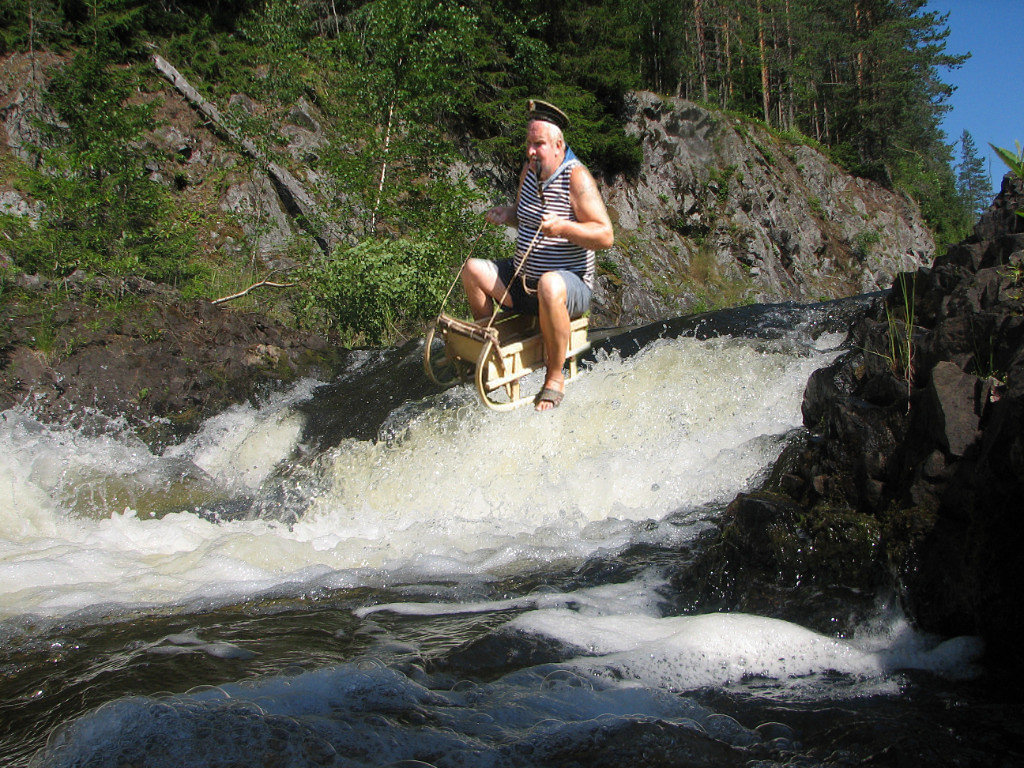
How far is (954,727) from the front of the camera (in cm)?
276

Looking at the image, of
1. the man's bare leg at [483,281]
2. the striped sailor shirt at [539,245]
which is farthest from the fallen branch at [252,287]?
the striped sailor shirt at [539,245]

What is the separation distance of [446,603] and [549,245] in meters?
2.17

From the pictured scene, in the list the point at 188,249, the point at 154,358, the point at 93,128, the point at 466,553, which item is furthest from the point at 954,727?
the point at 93,128

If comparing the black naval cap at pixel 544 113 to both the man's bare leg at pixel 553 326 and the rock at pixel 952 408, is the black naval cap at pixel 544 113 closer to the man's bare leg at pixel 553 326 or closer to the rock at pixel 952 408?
the man's bare leg at pixel 553 326

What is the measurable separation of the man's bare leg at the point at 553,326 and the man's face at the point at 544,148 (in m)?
0.60

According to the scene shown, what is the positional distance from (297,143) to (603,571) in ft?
55.0

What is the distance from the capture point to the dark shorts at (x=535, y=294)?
458 cm

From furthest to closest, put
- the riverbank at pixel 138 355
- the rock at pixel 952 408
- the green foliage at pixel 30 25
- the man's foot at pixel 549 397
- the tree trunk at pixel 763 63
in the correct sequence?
the tree trunk at pixel 763 63 → the green foliage at pixel 30 25 → the riverbank at pixel 138 355 → the man's foot at pixel 549 397 → the rock at pixel 952 408

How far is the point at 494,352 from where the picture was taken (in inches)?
182

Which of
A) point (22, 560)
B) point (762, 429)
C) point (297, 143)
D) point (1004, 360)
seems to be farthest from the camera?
point (297, 143)

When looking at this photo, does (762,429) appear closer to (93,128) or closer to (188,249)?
(188,249)

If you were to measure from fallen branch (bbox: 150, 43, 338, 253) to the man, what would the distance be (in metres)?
10.4

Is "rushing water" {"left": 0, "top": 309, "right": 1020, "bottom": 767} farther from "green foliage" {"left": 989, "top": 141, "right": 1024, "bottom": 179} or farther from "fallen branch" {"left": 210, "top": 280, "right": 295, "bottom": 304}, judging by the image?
"fallen branch" {"left": 210, "top": 280, "right": 295, "bottom": 304}

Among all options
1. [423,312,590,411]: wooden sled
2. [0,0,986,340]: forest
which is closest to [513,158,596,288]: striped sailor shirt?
[423,312,590,411]: wooden sled
